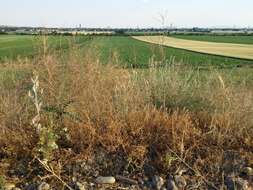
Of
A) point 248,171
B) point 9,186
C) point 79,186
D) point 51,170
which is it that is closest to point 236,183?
point 248,171

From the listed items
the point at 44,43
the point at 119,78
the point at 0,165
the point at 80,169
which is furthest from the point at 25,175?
the point at 44,43

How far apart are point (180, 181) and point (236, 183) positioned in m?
0.69

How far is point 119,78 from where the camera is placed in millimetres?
7516

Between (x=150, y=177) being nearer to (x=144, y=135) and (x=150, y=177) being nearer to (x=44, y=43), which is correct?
(x=144, y=135)

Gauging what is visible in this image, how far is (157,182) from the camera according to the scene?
17.8 feet

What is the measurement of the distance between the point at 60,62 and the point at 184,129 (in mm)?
2783

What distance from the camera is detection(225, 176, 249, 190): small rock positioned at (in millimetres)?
5453

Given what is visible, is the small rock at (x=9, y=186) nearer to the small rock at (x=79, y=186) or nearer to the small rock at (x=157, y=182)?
the small rock at (x=79, y=186)

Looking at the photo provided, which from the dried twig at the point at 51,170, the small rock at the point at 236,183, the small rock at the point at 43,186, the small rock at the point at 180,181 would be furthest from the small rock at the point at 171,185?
the small rock at the point at 43,186

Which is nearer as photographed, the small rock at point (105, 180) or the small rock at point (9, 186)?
the small rock at point (9, 186)

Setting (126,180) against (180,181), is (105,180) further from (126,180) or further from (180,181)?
(180,181)

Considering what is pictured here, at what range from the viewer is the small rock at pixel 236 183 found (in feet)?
17.9

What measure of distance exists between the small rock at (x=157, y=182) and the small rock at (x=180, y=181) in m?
0.18

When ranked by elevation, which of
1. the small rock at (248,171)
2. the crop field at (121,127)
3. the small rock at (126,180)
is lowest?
the small rock at (126,180)
